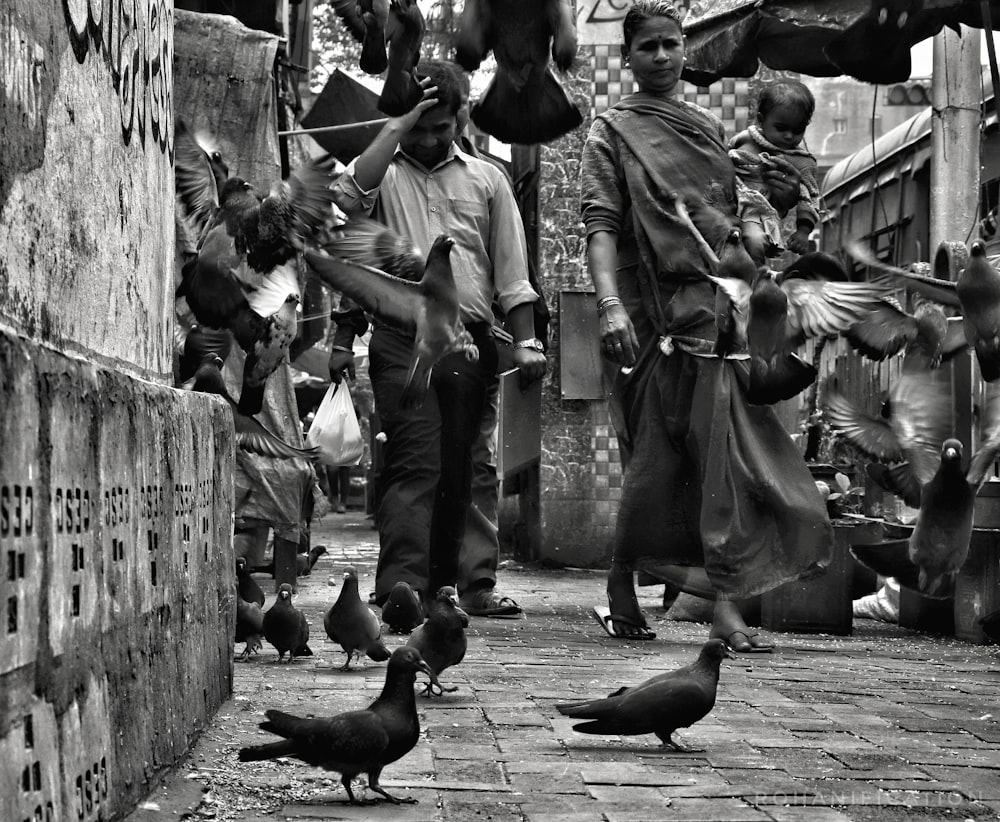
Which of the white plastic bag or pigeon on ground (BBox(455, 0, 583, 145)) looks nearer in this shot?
pigeon on ground (BBox(455, 0, 583, 145))

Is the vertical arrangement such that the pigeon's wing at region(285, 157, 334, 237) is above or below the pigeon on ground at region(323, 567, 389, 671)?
above

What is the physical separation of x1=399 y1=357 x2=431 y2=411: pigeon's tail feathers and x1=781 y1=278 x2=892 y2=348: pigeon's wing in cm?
159

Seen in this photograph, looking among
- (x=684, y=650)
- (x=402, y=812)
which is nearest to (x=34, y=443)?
(x=402, y=812)

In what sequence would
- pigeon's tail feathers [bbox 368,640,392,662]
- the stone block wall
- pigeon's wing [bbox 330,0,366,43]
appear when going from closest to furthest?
the stone block wall < pigeon's wing [bbox 330,0,366,43] < pigeon's tail feathers [bbox 368,640,392,662]

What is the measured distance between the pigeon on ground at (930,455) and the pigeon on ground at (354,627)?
96.6 inches

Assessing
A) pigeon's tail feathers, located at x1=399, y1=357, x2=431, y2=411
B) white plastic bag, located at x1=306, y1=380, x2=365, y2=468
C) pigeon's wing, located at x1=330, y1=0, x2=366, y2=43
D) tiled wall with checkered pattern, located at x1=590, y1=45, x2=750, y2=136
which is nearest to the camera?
pigeon's wing, located at x1=330, y1=0, x2=366, y2=43

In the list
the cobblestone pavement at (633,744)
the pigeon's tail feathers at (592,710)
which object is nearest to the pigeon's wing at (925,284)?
the cobblestone pavement at (633,744)

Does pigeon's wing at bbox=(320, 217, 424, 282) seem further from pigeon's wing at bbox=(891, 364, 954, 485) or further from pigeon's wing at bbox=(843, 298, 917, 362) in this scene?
pigeon's wing at bbox=(891, 364, 954, 485)

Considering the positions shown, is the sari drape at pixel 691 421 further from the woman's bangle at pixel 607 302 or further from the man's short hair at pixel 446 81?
the man's short hair at pixel 446 81

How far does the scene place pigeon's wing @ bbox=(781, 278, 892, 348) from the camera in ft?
22.8

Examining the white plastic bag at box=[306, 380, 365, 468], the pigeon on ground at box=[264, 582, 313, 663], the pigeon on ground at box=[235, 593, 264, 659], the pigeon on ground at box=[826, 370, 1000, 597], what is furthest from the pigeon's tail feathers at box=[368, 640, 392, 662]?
the white plastic bag at box=[306, 380, 365, 468]

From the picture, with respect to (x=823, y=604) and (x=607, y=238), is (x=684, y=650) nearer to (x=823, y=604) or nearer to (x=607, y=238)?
(x=823, y=604)

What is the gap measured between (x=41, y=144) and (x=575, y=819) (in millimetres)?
1823

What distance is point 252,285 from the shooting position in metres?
6.56
